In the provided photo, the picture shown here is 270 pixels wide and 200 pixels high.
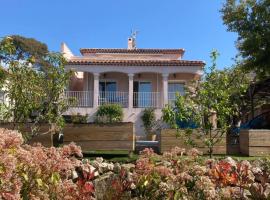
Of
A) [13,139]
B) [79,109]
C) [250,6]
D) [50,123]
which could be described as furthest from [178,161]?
[79,109]

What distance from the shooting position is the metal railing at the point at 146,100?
19281 millimetres

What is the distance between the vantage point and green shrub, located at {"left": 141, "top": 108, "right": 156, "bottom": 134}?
1766cm

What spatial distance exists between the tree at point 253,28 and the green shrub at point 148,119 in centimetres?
648

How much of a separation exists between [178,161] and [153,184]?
46cm

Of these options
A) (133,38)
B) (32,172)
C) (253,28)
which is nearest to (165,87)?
(253,28)

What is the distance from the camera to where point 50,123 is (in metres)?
7.02

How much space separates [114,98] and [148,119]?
2.72m

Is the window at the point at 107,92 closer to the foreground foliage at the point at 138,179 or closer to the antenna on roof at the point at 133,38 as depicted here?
the antenna on roof at the point at 133,38

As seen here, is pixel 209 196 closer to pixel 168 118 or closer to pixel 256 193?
pixel 256 193

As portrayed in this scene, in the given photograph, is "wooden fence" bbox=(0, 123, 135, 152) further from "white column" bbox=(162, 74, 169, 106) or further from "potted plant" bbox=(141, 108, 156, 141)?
"white column" bbox=(162, 74, 169, 106)

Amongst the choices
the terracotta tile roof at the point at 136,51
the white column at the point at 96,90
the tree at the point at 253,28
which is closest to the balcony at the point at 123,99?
the white column at the point at 96,90

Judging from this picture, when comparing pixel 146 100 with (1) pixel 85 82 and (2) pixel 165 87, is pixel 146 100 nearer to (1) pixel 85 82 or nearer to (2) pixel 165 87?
(2) pixel 165 87

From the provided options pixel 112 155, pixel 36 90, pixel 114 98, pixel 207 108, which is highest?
pixel 114 98

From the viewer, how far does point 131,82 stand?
62.5 feet
